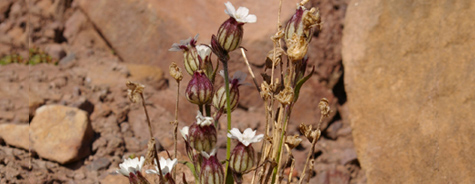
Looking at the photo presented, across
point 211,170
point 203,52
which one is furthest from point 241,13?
point 211,170

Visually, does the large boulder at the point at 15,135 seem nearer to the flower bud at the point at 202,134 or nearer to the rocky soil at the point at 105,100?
the rocky soil at the point at 105,100

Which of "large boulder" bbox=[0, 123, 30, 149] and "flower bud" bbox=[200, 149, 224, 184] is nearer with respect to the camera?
"flower bud" bbox=[200, 149, 224, 184]

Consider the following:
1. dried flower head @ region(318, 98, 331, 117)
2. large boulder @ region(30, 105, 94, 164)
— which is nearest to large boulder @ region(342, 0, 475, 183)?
dried flower head @ region(318, 98, 331, 117)

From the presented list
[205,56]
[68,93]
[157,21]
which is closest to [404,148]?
[205,56]

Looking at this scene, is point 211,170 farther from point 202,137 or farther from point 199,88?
point 199,88

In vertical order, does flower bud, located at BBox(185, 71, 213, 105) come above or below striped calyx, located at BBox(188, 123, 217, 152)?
above

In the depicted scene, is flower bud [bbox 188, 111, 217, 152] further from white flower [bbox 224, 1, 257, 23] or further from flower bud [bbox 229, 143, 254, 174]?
white flower [bbox 224, 1, 257, 23]

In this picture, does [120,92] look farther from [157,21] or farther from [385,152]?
[385,152]
